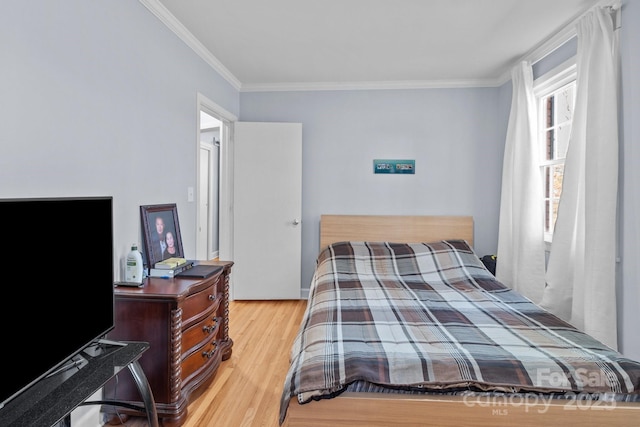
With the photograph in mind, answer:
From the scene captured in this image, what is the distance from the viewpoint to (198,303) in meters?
2.12

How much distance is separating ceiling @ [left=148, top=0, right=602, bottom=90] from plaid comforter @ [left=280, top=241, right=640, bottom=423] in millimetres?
1950

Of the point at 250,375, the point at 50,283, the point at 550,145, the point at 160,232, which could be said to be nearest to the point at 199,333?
the point at 250,375

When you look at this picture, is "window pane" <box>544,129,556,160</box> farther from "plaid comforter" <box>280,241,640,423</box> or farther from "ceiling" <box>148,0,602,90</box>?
"plaid comforter" <box>280,241,640,423</box>

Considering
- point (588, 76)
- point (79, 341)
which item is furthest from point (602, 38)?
point (79, 341)

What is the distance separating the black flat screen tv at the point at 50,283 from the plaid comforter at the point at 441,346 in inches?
33.2

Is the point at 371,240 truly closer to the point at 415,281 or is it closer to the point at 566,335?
the point at 415,281

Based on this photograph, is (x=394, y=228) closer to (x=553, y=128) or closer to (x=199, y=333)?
(x=553, y=128)

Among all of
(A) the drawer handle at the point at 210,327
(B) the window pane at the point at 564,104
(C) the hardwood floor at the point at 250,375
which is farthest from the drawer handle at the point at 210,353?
(B) the window pane at the point at 564,104

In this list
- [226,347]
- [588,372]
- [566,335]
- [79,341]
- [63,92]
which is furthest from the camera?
[226,347]

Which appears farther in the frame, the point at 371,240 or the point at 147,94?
the point at 371,240

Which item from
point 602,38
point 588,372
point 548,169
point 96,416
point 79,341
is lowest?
point 96,416

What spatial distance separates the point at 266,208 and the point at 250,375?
75.7 inches

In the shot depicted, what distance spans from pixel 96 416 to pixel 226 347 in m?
0.92

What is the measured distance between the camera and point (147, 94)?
229 centimetres
